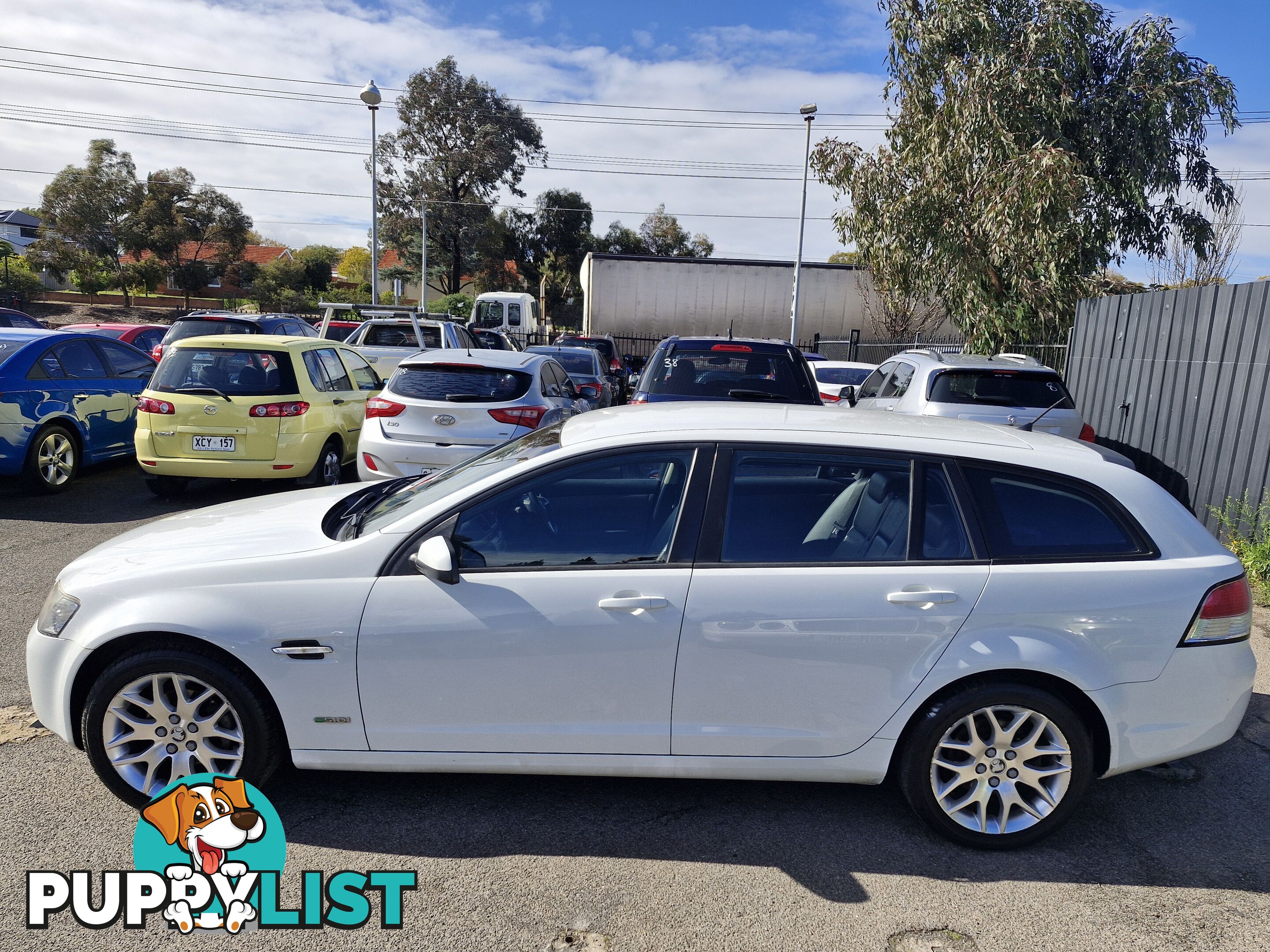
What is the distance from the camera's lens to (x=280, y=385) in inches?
341

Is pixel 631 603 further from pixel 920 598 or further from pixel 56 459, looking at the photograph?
pixel 56 459

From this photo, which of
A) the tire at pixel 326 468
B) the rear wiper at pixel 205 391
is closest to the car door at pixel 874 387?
the tire at pixel 326 468

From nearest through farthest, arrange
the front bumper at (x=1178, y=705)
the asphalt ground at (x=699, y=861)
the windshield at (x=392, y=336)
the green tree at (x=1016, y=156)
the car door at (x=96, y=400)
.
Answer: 1. the asphalt ground at (x=699, y=861)
2. the front bumper at (x=1178, y=705)
3. the car door at (x=96, y=400)
4. the green tree at (x=1016, y=156)
5. the windshield at (x=392, y=336)

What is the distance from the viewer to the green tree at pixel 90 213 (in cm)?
4338

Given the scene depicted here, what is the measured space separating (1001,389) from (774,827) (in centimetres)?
630

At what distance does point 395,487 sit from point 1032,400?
Answer: 6.49 meters

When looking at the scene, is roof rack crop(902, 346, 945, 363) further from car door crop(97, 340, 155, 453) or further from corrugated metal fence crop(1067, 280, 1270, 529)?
car door crop(97, 340, 155, 453)

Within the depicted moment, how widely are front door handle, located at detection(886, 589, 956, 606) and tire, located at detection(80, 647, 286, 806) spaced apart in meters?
2.28

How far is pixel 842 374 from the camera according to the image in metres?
16.4

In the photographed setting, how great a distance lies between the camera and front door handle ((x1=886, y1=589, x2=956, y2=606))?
3178 mm

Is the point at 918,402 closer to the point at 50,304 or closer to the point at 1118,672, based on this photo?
the point at 1118,672

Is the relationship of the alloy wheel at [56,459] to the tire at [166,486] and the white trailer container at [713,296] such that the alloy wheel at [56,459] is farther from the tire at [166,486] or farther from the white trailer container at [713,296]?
the white trailer container at [713,296]

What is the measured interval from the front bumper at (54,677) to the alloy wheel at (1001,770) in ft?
10.4

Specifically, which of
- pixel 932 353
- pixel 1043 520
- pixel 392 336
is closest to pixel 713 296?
pixel 392 336
